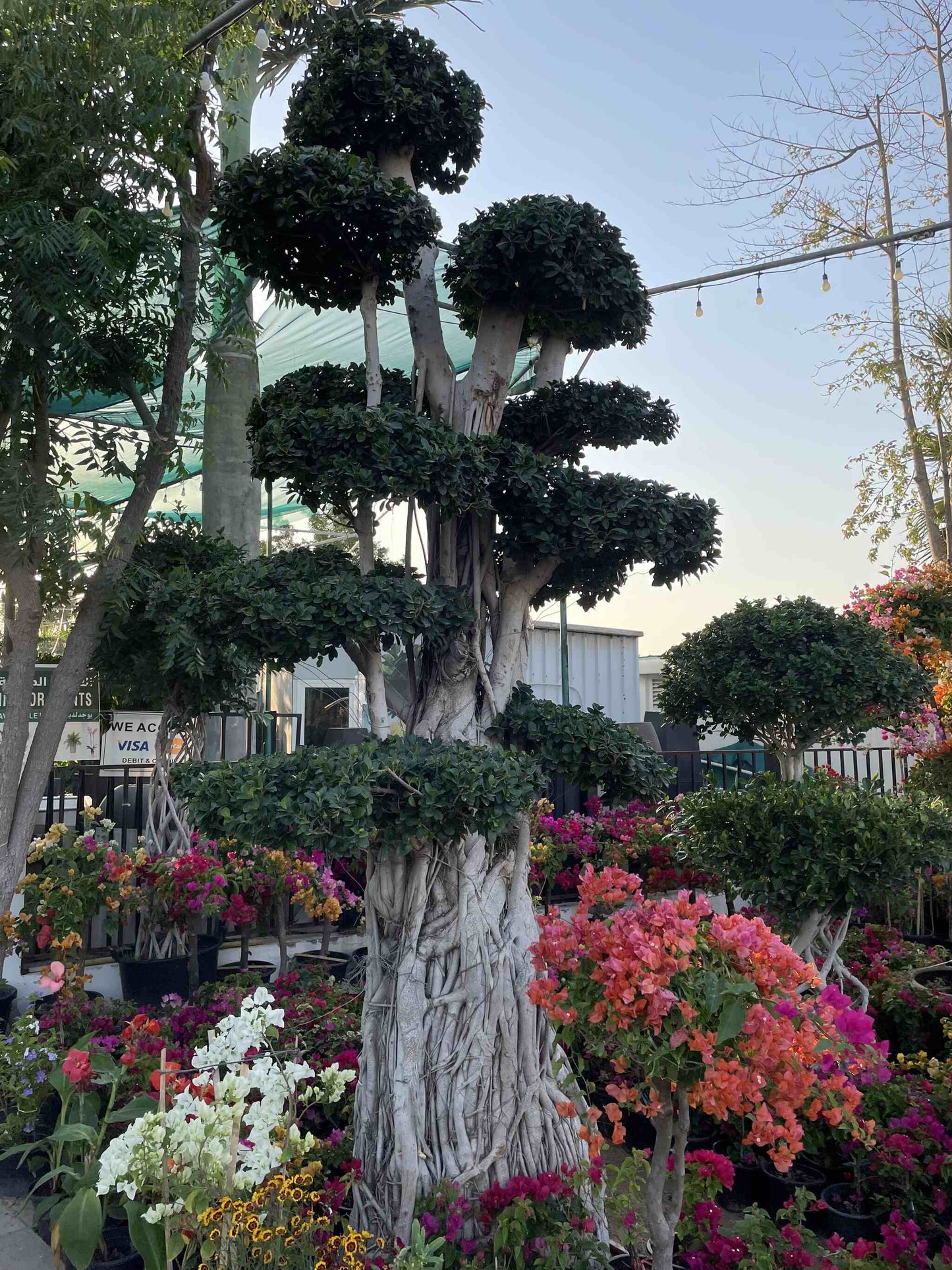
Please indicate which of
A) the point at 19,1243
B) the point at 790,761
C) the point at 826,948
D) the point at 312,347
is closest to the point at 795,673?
the point at 790,761

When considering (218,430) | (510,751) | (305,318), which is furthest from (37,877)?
(305,318)

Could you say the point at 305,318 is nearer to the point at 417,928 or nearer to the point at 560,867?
the point at 560,867

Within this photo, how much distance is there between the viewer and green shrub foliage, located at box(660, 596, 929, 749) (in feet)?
13.3

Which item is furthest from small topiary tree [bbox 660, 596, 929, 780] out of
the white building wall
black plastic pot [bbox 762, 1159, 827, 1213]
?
the white building wall

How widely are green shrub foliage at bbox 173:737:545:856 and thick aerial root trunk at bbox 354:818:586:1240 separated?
0.22 meters

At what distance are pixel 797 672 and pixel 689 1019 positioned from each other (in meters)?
2.72

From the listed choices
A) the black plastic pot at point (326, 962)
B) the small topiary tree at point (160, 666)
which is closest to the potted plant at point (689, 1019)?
the small topiary tree at point (160, 666)

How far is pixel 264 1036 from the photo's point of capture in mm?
2133

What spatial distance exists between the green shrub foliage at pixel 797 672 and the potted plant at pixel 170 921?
7.81 feet

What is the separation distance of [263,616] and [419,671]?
1.99 ft

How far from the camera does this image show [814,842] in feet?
11.2

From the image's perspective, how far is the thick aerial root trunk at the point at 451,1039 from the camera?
2.28 meters

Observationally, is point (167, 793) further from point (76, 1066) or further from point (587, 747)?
point (587, 747)

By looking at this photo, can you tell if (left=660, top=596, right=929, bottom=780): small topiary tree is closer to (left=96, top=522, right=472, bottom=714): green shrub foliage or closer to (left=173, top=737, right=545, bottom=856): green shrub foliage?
(left=96, top=522, right=472, bottom=714): green shrub foliage
